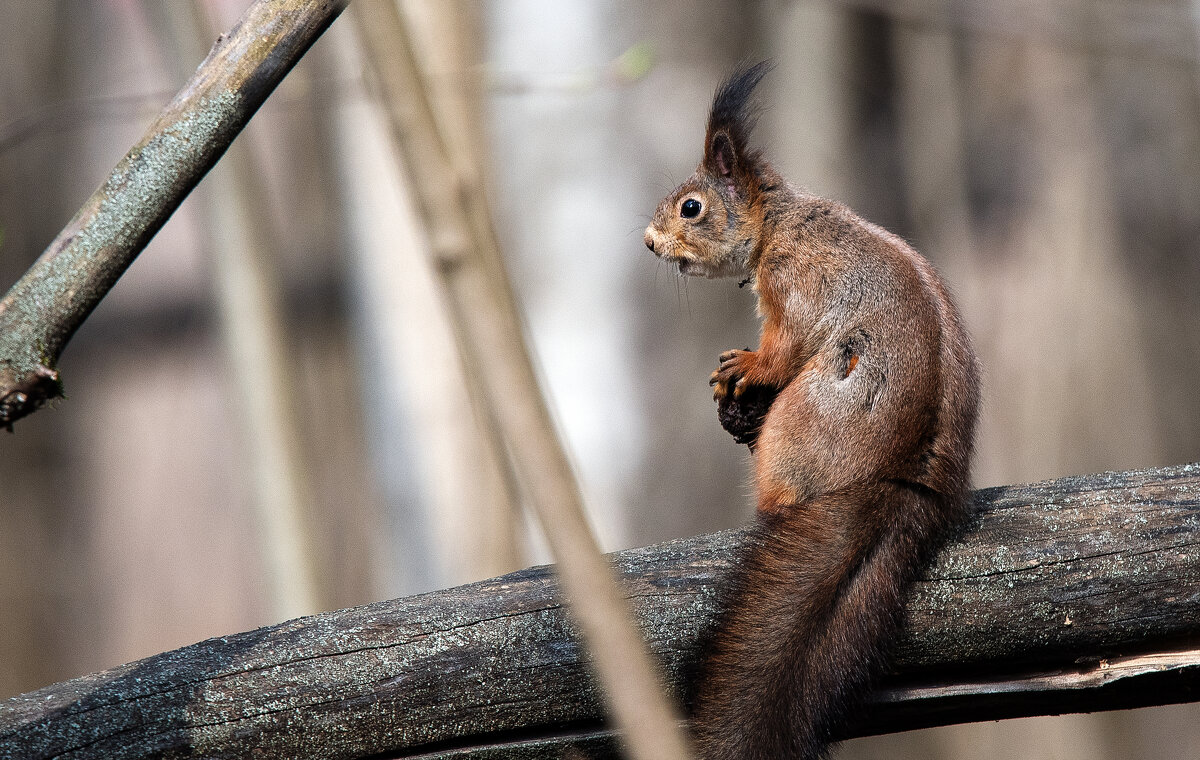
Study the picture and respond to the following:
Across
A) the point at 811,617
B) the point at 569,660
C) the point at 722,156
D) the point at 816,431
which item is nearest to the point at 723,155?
the point at 722,156

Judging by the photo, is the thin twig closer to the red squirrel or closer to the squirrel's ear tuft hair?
the red squirrel

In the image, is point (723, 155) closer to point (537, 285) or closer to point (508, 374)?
point (508, 374)

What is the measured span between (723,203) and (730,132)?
0.21 meters

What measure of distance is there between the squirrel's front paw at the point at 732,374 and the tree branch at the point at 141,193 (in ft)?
5.49

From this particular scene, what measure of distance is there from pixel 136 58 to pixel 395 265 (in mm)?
3810

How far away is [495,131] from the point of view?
6.43m

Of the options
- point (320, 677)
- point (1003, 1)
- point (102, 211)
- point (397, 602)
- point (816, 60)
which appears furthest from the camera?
point (816, 60)

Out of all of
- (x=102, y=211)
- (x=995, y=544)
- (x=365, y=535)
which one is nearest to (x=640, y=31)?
(x=365, y=535)

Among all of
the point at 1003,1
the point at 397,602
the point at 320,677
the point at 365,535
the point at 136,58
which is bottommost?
the point at 320,677

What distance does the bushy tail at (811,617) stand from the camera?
1960 millimetres

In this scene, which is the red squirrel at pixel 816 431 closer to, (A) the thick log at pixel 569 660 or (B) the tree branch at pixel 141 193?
(A) the thick log at pixel 569 660

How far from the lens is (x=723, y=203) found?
321 cm

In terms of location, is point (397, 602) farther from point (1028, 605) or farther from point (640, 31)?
point (640, 31)

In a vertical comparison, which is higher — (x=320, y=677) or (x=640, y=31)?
(x=640, y=31)
